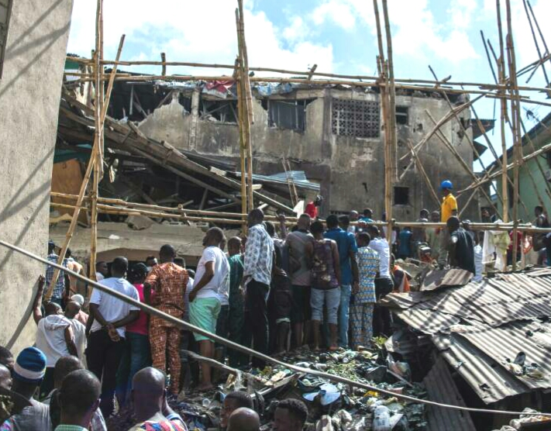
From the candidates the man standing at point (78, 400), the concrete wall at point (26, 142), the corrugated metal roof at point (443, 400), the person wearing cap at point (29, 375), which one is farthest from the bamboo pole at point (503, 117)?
the man standing at point (78, 400)

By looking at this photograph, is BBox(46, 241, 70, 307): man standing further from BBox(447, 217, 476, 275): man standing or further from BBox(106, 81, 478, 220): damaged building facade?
BBox(106, 81, 478, 220): damaged building facade

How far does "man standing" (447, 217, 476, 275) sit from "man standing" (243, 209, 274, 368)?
2473 millimetres

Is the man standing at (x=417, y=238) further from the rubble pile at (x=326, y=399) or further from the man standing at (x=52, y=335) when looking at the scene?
the man standing at (x=52, y=335)

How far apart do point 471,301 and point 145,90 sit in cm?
1375

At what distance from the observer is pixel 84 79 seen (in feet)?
34.6

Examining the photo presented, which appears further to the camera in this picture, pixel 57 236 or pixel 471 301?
pixel 57 236

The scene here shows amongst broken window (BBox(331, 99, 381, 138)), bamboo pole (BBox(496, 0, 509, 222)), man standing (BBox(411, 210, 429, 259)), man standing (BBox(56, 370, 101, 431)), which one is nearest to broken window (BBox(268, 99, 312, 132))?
broken window (BBox(331, 99, 381, 138))

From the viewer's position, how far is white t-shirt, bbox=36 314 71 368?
596 centimetres

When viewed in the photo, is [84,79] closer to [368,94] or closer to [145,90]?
[145,90]

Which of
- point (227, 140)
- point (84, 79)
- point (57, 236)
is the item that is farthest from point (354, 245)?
point (227, 140)

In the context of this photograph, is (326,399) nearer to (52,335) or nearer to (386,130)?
(52,335)

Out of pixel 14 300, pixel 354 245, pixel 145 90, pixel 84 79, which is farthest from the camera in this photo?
pixel 145 90

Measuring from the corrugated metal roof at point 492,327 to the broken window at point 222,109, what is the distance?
42.0ft

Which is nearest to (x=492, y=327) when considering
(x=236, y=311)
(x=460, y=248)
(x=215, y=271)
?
(x=460, y=248)
